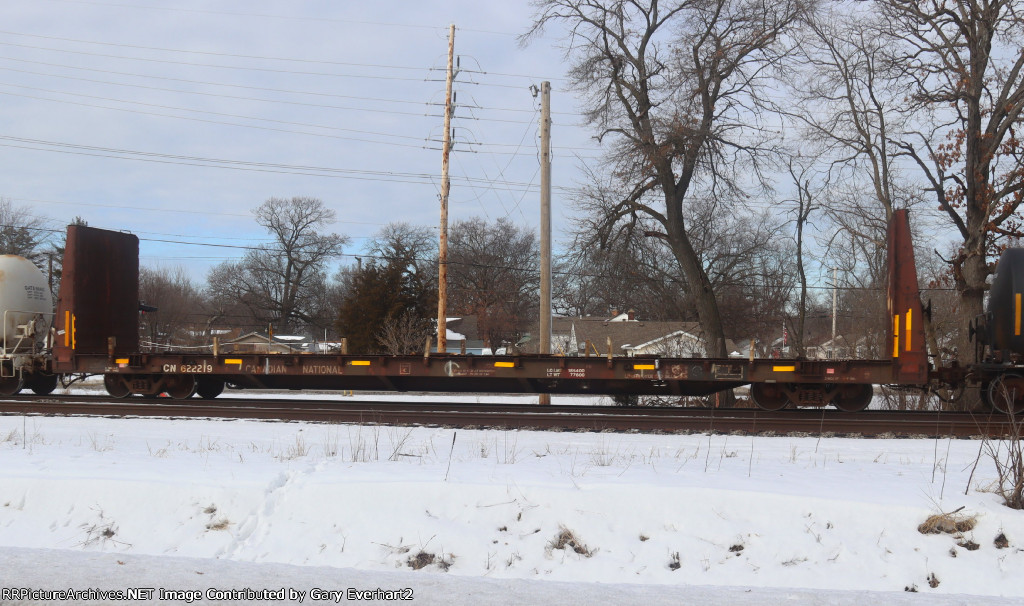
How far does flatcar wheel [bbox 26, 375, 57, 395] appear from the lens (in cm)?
1652

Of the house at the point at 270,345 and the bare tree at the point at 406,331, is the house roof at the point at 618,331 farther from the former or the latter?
the house at the point at 270,345

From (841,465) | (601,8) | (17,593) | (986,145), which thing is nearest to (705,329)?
(986,145)

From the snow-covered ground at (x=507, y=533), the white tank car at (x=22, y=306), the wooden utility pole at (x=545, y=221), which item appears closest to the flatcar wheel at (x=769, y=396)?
the wooden utility pole at (x=545, y=221)

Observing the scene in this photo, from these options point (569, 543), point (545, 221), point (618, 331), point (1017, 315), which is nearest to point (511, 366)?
point (545, 221)

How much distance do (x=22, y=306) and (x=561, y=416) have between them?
12.9 metres

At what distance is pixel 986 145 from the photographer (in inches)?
776

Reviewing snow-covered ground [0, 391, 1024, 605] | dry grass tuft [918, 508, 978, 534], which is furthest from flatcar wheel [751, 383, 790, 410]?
dry grass tuft [918, 508, 978, 534]

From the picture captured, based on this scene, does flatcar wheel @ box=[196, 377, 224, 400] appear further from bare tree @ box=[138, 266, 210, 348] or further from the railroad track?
bare tree @ box=[138, 266, 210, 348]

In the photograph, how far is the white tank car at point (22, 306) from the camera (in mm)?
16125

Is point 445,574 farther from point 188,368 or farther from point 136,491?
point 188,368

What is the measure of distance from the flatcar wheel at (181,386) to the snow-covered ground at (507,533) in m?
7.53

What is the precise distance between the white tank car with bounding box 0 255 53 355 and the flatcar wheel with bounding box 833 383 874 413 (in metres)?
17.0

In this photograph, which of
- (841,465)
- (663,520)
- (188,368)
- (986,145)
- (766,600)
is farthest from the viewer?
(986,145)

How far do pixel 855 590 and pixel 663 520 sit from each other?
1.50 meters
